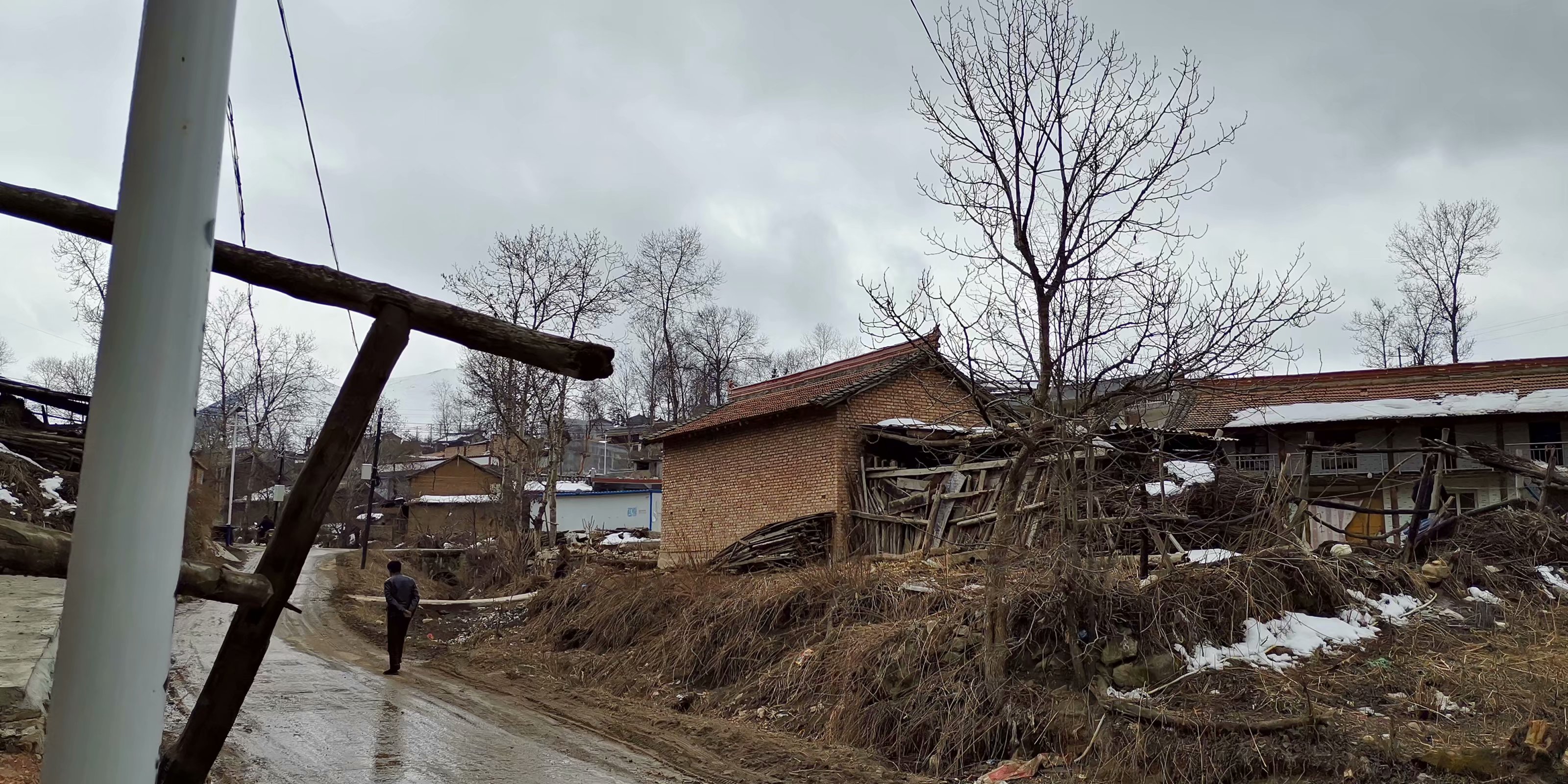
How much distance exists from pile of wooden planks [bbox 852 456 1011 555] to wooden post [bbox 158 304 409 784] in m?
11.0

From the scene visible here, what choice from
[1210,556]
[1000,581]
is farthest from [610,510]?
[1000,581]

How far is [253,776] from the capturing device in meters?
7.60

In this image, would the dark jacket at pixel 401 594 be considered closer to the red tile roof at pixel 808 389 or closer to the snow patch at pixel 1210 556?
the red tile roof at pixel 808 389

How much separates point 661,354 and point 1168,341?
4965 cm

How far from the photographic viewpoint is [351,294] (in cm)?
359

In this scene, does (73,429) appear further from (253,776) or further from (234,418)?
(234,418)

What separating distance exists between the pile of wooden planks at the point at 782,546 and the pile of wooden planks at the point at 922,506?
67 centimetres

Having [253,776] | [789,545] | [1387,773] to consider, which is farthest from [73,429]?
[1387,773]

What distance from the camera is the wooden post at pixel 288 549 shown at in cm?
334

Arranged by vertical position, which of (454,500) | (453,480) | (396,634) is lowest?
(396,634)

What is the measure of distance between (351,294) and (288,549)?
935 mm

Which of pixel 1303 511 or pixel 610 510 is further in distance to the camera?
pixel 610 510

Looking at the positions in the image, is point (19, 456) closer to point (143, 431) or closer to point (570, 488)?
point (143, 431)

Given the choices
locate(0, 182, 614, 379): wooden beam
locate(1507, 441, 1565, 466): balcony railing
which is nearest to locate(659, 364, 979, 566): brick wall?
locate(0, 182, 614, 379): wooden beam
